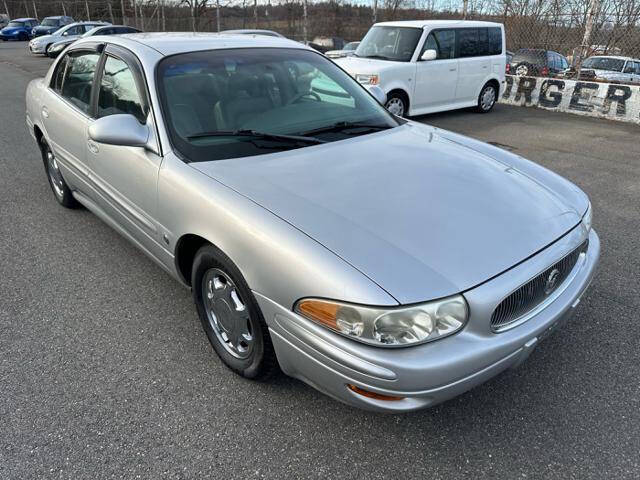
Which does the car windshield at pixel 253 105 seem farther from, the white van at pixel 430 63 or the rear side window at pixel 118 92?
the white van at pixel 430 63

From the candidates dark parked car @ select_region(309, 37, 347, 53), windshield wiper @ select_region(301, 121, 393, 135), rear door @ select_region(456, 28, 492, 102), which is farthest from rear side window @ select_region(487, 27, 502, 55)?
dark parked car @ select_region(309, 37, 347, 53)

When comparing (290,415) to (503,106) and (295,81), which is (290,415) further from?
(503,106)

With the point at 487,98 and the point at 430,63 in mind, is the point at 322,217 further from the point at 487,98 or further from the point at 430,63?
the point at 487,98

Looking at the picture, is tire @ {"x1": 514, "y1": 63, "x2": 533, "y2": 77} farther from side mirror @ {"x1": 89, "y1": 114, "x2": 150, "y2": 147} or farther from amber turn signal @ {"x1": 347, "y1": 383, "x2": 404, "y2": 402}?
amber turn signal @ {"x1": 347, "y1": 383, "x2": 404, "y2": 402}

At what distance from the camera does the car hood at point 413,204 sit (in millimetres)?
1938

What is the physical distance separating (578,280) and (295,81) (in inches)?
82.9

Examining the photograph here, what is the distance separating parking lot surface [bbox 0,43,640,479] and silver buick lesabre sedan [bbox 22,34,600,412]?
29 centimetres

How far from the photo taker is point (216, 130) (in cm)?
278

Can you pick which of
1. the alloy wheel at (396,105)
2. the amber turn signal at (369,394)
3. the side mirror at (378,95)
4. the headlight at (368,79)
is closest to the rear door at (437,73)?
the alloy wheel at (396,105)

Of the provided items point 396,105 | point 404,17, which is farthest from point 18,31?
point 396,105

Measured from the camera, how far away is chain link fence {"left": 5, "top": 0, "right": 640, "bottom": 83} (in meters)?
10.2

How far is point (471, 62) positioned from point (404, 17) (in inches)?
394

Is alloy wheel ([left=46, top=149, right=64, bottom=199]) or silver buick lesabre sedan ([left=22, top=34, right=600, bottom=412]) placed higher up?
silver buick lesabre sedan ([left=22, top=34, right=600, bottom=412])

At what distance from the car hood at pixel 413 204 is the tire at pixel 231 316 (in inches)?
15.1
